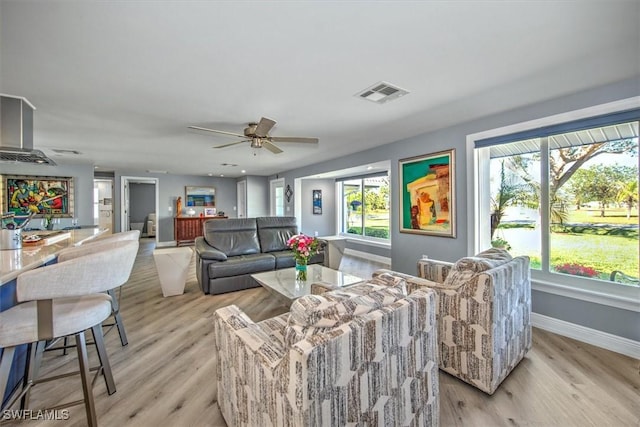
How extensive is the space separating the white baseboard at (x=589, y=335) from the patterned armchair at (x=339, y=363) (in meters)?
2.12

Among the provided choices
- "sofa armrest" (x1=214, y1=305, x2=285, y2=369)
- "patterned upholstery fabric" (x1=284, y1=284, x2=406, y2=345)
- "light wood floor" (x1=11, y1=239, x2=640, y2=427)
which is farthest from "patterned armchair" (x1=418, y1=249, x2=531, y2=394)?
"sofa armrest" (x1=214, y1=305, x2=285, y2=369)

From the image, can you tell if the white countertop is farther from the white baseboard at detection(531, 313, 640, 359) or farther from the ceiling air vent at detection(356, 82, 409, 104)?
the white baseboard at detection(531, 313, 640, 359)

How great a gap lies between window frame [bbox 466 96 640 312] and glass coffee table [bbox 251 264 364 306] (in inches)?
66.9

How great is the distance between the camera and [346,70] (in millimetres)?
2086

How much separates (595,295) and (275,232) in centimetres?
422

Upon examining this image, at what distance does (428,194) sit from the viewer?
152 inches

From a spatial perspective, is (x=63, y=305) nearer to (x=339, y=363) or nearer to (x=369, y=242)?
(x=339, y=363)

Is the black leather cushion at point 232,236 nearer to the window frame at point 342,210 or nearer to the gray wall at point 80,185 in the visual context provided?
the window frame at point 342,210

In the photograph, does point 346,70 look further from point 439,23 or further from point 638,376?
point 638,376

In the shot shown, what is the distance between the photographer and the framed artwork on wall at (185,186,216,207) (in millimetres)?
8844

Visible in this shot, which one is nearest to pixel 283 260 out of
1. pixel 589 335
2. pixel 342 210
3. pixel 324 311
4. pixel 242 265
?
pixel 242 265

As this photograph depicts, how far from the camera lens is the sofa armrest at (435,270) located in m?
2.47

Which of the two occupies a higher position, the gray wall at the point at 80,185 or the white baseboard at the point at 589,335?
the gray wall at the point at 80,185

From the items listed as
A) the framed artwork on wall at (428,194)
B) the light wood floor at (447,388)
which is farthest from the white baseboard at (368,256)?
the light wood floor at (447,388)
